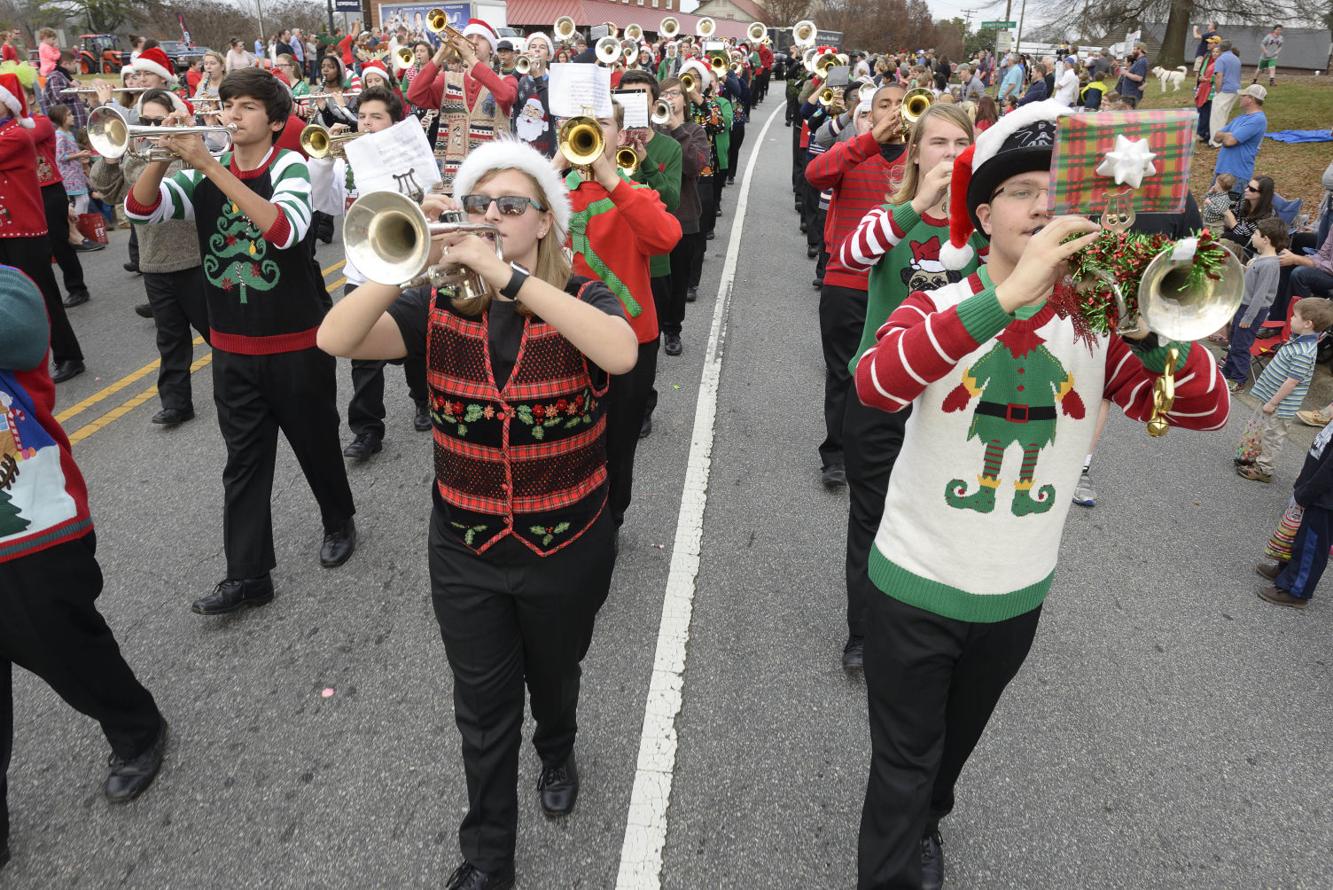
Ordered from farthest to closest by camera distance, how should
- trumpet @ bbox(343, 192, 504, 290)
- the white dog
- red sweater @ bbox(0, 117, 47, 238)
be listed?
the white dog < red sweater @ bbox(0, 117, 47, 238) < trumpet @ bbox(343, 192, 504, 290)

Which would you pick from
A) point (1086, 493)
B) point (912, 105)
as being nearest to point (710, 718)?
point (1086, 493)

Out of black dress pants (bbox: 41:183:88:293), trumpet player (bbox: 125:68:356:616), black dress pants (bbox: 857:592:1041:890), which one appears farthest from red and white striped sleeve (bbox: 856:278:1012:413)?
black dress pants (bbox: 41:183:88:293)

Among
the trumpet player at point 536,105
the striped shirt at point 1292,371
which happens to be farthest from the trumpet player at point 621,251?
Result: the striped shirt at point 1292,371

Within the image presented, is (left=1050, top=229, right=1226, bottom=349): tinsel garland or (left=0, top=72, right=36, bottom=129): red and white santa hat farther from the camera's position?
(left=0, top=72, right=36, bottom=129): red and white santa hat

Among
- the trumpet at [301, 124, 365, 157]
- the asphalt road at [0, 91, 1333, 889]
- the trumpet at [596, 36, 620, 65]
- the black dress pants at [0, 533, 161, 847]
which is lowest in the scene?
the asphalt road at [0, 91, 1333, 889]

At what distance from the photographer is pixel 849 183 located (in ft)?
16.4

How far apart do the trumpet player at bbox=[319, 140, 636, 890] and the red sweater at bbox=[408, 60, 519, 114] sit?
7.23 meters

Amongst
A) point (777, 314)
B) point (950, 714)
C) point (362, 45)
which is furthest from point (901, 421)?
point (362, 45)

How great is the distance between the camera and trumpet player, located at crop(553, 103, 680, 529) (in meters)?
4.14

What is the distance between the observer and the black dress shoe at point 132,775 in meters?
3.00

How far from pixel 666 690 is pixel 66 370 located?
6.18m

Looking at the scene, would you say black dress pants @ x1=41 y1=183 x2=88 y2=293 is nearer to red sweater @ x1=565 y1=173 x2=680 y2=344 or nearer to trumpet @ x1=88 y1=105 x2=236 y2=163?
trumpet @ x1=88 y1=105 x2=236 y2=163

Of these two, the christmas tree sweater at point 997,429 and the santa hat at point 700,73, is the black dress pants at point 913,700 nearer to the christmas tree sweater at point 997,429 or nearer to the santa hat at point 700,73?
the christmas tree sweater at point 997,429

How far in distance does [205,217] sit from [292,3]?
A: 68196mm
